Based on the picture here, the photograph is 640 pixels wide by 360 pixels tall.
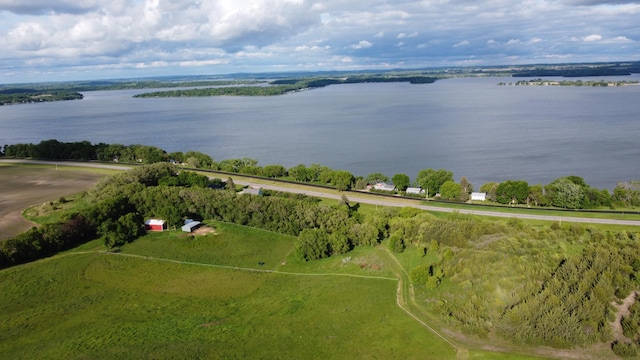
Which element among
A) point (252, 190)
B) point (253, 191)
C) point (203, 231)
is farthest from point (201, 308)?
point (252, 190)

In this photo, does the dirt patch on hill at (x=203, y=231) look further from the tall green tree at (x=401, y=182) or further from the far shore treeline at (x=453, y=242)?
the tall green tree at (x=401, y=182)

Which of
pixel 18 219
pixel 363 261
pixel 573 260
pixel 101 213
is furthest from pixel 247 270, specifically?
pixel 18 219

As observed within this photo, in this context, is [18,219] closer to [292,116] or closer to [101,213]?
[101,213]

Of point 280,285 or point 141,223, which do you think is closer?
point 280,285

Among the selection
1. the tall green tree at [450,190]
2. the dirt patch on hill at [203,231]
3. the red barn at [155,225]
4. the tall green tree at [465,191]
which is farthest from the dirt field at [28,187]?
the tall green tree at [465,191]

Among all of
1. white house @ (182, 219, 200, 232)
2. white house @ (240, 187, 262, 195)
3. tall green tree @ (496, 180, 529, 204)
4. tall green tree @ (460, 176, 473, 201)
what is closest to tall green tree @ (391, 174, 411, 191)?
tall green tree @ (460, 176, 473, 201)

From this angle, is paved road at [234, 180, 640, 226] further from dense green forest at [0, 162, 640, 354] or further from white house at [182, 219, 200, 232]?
white house at [182, 219, 200, 232]
